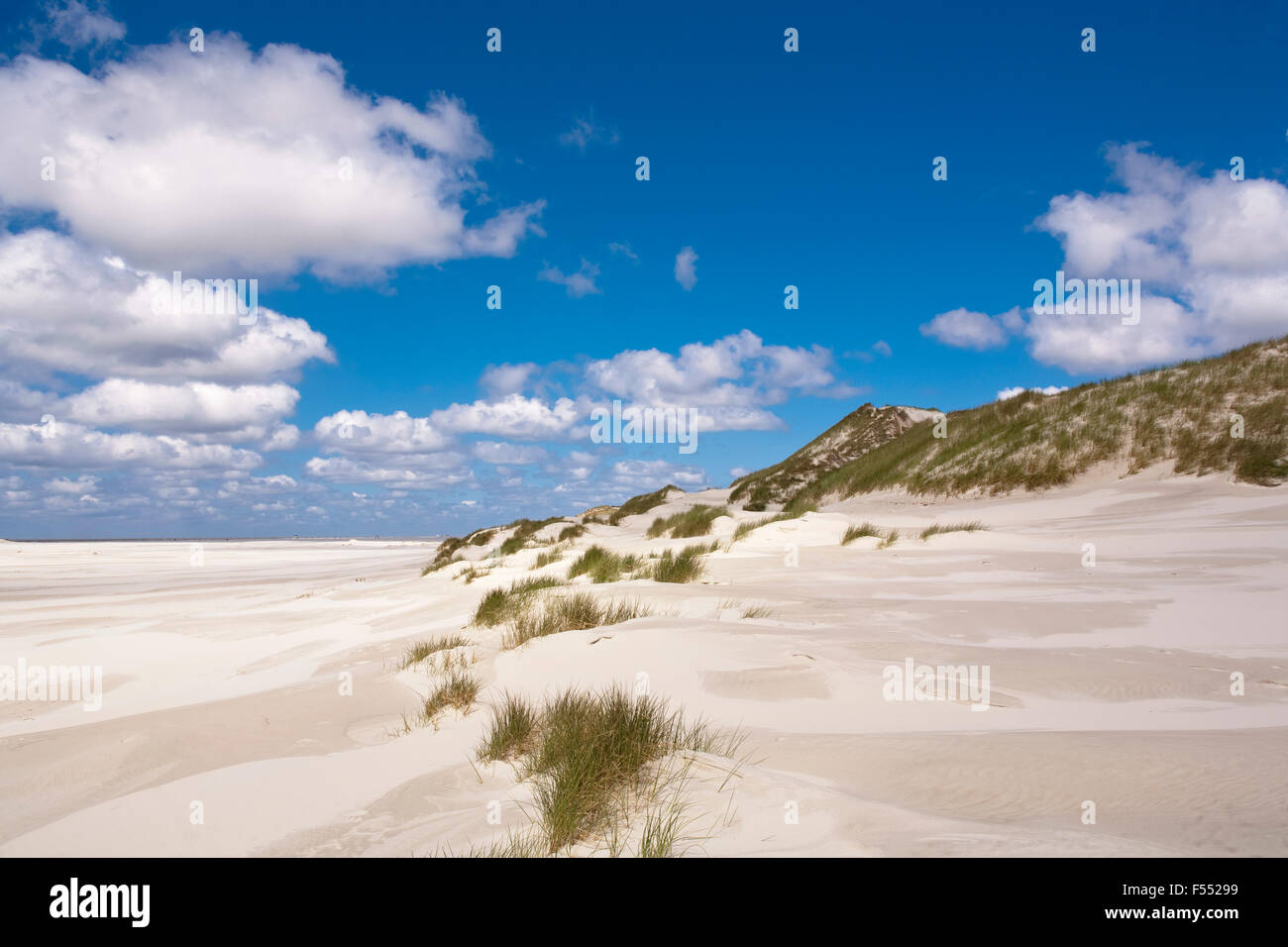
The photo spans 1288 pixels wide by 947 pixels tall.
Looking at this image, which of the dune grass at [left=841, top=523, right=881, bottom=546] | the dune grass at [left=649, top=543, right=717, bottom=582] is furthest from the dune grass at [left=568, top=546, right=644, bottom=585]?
the dune grass at [left=841, top=523, right=881, bottom=546]

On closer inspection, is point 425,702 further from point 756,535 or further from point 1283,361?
point 1283,361

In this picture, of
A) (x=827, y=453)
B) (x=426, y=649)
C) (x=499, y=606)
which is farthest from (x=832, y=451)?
(x=426, y=649)

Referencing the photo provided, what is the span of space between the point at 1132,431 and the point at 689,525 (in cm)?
1143

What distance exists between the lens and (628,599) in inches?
290

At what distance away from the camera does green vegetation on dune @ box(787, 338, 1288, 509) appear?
564 inches

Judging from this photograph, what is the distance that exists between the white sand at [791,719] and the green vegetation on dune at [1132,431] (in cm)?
685

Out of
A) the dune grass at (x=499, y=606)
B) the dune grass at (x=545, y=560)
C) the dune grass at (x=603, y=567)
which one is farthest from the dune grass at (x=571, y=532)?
the dune grass at (x=499, y=606)

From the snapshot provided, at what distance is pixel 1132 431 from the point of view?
16.9m

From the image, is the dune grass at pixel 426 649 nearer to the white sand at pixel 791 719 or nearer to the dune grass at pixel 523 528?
the white sand at pixel 791 719

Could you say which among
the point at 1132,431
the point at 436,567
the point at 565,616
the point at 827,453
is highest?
the point at 827,453

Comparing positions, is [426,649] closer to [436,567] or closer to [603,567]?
[603,567]

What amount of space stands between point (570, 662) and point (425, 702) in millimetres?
1088

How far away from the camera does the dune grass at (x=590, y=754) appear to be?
2.30 meters
